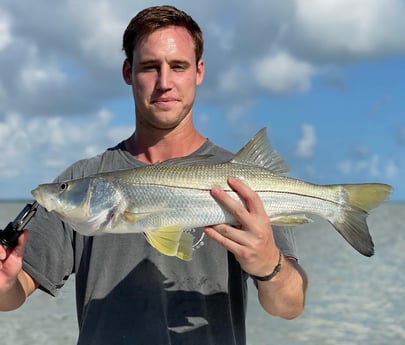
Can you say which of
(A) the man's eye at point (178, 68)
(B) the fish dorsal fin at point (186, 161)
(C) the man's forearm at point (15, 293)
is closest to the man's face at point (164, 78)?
(A) the man's eye at point (178, 68)

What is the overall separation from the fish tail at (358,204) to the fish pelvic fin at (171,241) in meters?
0.93

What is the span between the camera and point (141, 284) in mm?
3463

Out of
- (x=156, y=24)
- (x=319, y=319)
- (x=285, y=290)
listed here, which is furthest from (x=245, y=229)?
(x=319, y=319)

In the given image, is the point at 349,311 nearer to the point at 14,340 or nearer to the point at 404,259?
the point at 14,340

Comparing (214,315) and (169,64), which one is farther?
(169,64)

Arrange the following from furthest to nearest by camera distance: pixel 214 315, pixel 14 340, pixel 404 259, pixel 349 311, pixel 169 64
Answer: pixel 404 259
pixel 349 311
pixel 14 340
pixel 169 64
pixel 214 315

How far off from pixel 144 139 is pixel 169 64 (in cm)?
52

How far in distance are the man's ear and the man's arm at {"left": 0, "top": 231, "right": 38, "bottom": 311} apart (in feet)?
4.57

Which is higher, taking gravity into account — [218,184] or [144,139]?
[144,139]

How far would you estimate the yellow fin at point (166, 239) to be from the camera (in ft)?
10.1

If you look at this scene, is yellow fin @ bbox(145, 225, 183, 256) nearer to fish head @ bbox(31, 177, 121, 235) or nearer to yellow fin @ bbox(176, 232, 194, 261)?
yellow fin @ bbox(176, 232, 194, 261)

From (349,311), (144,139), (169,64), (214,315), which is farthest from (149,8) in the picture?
(349,311)

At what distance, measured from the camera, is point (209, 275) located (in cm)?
349

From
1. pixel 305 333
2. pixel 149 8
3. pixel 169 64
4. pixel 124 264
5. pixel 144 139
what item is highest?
pixel 149 8
